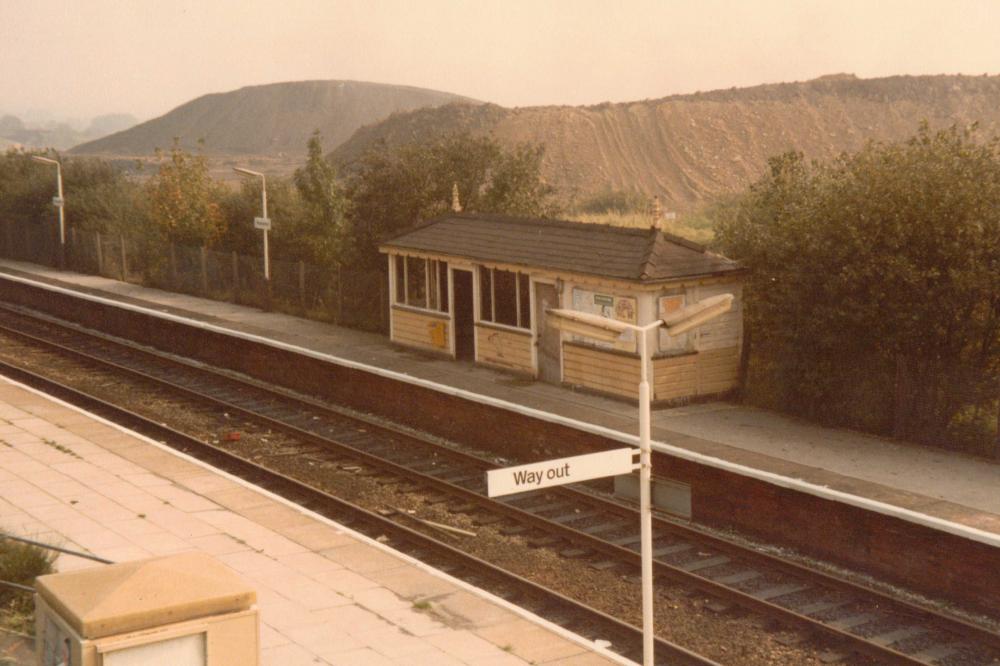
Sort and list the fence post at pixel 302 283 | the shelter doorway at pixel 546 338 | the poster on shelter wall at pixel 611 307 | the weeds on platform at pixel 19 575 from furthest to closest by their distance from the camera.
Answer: the fence post at pixel 302 283, the shelter doorway at pixel 546 338, the poster on shelter wall at pixel 611 307, the weeds on platform at pixel 19 575

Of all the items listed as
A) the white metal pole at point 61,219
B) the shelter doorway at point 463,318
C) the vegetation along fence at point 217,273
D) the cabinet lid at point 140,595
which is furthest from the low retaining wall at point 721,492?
the white metal pole at point 61,219

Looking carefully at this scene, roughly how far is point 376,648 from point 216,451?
9.02m

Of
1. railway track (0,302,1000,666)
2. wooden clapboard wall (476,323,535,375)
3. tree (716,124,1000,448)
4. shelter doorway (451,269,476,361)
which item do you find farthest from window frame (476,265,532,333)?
tree (716,124,1000,448)

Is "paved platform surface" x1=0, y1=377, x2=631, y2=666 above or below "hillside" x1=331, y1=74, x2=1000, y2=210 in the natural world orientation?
below

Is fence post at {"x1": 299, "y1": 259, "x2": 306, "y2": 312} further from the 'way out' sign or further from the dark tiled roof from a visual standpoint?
the 'way out' sign

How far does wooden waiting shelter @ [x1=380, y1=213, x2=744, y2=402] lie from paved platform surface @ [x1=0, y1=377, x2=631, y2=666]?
6.90 metres

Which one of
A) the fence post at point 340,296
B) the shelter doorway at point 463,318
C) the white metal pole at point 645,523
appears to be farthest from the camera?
the fence post at point 340,296

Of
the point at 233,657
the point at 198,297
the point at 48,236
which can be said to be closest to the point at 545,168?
the point at 48,236

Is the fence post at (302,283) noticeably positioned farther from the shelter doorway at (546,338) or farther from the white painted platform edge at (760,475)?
the shelter doorway at (546,338)

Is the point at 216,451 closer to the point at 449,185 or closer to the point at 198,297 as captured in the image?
the point at 449,185

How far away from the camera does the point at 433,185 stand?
31469 mm

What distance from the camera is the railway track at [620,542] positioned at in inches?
446

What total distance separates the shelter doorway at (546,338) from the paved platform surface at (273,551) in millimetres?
8422

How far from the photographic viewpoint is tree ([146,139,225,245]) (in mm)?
40031
